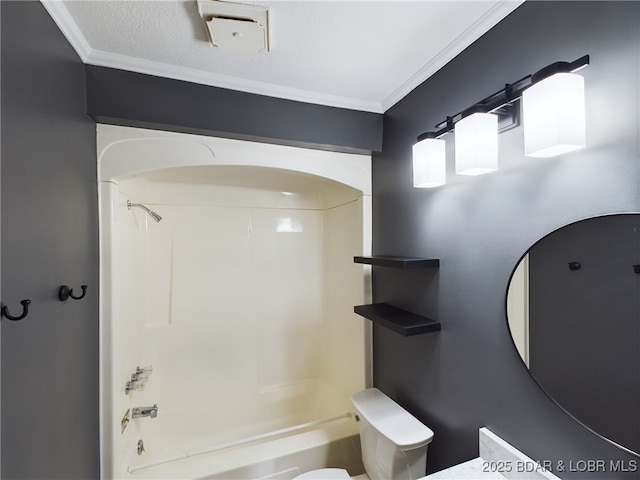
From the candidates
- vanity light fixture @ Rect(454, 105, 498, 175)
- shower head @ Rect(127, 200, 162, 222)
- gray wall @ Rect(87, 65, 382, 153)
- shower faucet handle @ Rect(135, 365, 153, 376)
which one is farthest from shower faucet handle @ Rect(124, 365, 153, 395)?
vanity light fixture @ Rect(454, 105, 498, 175)

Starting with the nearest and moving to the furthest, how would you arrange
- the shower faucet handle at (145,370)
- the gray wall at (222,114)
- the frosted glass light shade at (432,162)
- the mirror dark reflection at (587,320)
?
the mirror dark reflection at (587,320), the frosted glass light shade at (432,162), the gray wall at (222,114), the shower faucet handle at (145,370)

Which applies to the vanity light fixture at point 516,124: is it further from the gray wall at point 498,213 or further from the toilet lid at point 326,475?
the toilet lid at point 326,475

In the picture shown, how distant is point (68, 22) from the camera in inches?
44.2

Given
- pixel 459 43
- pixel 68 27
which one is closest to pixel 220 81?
pixel 68 27

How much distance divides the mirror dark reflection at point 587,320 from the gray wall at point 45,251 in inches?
63.1

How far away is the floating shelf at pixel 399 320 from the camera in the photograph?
52.9 inches

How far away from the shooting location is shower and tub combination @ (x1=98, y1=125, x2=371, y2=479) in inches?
60.4

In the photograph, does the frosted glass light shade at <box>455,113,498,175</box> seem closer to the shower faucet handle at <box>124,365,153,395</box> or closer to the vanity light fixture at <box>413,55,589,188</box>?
the vanity light fixture at <box>413,55,589,188</box>

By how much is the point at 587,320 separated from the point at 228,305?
2262mm

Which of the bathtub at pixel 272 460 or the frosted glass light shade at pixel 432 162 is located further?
the bathtub at pixel 272 460

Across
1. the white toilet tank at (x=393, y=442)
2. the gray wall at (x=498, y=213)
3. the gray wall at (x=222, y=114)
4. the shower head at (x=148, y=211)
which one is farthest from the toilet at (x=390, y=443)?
the shower head at (x=148, y=211)

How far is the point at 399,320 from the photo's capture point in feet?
4.83

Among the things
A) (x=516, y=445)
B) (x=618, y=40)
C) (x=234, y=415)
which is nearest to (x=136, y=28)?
(x=618, y=40)

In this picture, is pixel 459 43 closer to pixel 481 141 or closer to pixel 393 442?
pixel 481 141
